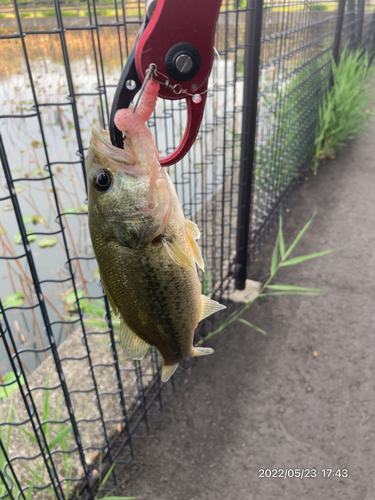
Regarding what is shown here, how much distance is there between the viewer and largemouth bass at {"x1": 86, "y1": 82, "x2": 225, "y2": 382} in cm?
81

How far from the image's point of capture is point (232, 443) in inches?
88.7

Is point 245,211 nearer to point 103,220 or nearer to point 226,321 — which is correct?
point 226,321

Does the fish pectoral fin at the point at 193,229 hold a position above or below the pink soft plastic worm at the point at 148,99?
below

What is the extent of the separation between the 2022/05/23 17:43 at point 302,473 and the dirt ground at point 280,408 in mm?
16

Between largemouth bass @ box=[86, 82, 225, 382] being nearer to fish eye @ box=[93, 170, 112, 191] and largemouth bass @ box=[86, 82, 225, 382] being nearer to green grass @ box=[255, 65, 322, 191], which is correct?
fish eye @ box=[93, 170, 112, 191]

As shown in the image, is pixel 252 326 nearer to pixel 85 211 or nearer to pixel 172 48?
pixel 85 211

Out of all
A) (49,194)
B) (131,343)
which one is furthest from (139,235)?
(49,194)

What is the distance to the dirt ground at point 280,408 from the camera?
2.07m

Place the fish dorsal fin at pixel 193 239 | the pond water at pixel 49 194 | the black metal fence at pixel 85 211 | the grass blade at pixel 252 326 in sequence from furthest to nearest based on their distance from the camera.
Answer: the pond water at pixel 49 194, the grass blade at pixel 252 326, the black metal fence at pixel 85 211, the fish dorsal fin at pixel 193 239

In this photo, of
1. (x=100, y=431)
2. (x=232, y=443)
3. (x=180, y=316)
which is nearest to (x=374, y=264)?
(x=232, y=443)

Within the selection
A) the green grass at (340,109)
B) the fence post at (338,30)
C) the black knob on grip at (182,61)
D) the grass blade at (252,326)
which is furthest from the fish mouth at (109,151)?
the fence post at (338,30)

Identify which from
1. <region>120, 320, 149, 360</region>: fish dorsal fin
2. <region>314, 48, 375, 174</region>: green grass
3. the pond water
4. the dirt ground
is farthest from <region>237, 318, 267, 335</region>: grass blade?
<region>314, 48, 375, 174</region>: green grass

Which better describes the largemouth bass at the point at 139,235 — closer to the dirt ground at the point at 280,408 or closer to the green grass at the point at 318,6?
the dirt ground at the point at 280,408

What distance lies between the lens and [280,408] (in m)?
2.41
